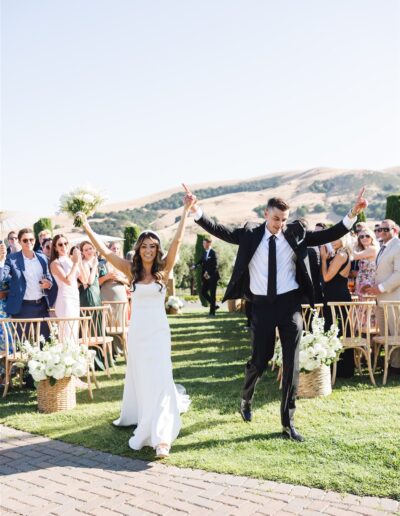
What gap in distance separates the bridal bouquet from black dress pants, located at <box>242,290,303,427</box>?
225 centimetres

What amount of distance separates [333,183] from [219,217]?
3102 centimetres

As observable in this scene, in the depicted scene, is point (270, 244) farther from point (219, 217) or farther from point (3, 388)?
point (219, 217)

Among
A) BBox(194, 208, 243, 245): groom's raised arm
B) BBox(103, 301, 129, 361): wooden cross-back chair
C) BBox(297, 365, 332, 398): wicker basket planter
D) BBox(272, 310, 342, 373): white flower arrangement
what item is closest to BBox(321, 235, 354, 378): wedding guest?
BBox(272, 310, 342, 373): white flower arrangement

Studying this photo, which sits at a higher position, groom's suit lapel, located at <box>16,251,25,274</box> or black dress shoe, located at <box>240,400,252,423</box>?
groom's suit lapel, located at <box>16,251,25,274</box>

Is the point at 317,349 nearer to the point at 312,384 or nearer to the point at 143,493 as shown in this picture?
the point at 312,384

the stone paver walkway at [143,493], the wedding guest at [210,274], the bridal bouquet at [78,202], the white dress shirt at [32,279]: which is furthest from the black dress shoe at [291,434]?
the wedding guest at [210,274]

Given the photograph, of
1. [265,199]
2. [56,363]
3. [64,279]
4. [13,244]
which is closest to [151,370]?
[56,363]

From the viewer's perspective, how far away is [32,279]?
7469mm

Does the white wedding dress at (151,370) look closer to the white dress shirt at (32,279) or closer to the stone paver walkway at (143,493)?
the stone paver walkway at (143,493)

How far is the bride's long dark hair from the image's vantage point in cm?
502

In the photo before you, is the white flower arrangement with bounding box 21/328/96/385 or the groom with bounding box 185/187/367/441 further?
the white flower arrangement with bounding box 21/328/96/385

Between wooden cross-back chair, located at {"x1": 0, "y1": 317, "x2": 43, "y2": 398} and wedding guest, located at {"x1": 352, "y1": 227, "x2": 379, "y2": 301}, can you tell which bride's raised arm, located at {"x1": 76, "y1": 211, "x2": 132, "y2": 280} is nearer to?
wooden cross-back chair, located at {"x1": 0, "y1": 317, "x2": 43, "y2": 398}

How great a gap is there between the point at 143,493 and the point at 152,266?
1.98 m

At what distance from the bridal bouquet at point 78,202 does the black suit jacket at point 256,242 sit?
1607mm
